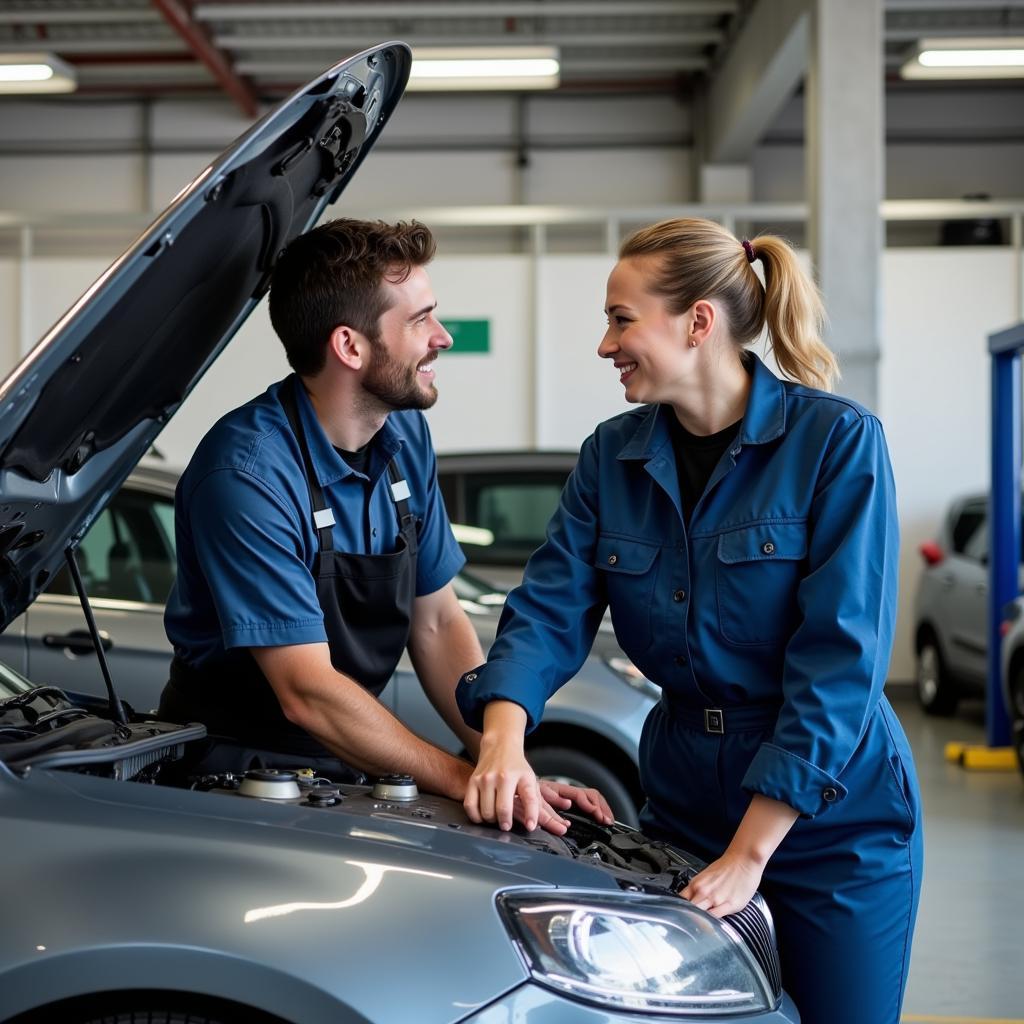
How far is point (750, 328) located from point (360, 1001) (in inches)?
43.8

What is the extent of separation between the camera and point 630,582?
2010mm

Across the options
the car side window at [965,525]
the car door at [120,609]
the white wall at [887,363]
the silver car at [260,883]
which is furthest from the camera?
the white wall at [887,363]

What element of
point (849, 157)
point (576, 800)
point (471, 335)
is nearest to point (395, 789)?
point (576, 800)

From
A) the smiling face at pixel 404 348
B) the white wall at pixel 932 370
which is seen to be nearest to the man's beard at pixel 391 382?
the smiling face at pixel 404 348

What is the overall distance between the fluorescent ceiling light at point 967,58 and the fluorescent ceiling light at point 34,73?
19.6 feet

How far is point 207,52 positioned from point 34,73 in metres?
1.23

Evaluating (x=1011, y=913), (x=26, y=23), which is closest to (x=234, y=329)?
(x=1011, y=913)

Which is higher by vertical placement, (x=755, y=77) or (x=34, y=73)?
(x=34, y=73)

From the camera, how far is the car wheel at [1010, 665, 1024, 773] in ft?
21.9

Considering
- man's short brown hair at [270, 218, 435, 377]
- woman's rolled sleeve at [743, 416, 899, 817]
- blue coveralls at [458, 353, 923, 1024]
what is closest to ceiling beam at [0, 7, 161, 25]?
man's short brown hair at [270, 218, 435, 377]

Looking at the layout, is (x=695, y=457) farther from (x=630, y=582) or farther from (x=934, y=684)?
(x=934, y=684)

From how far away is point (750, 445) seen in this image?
1944 mm

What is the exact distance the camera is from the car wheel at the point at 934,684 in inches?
355

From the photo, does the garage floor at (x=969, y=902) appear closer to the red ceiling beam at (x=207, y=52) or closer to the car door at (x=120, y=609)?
the car door at (x=120, y=609)
